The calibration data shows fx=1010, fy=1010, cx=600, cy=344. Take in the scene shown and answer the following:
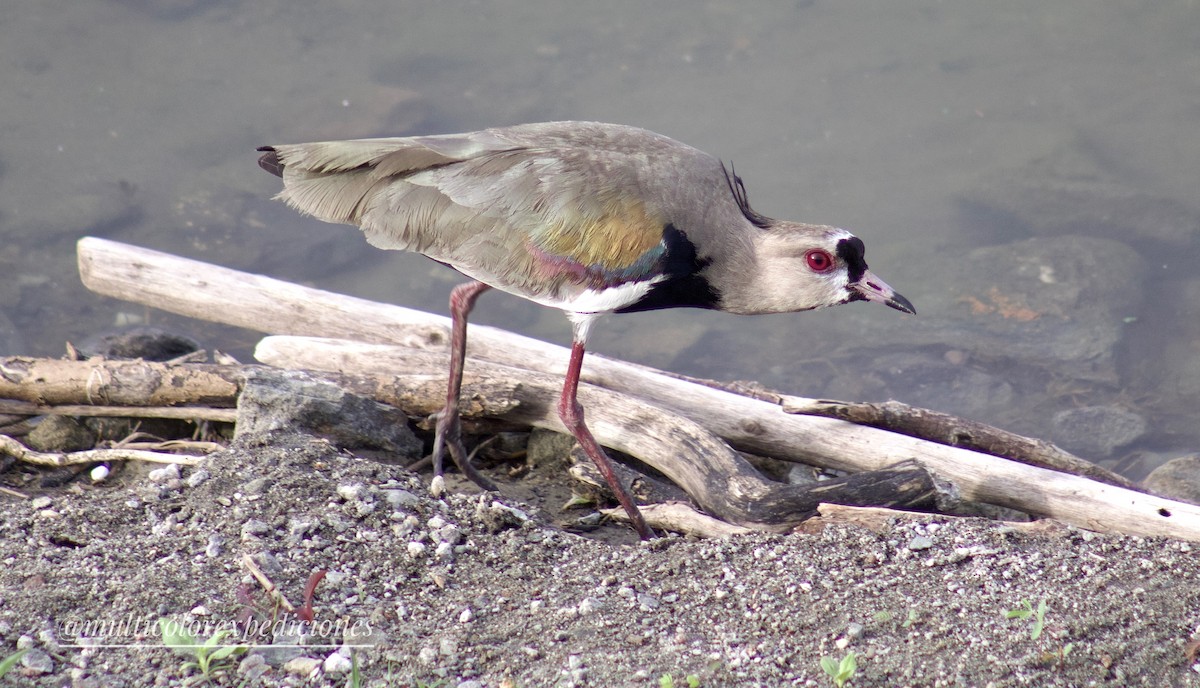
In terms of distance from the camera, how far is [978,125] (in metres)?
13.7

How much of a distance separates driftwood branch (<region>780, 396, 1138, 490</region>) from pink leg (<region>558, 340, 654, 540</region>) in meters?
0.94

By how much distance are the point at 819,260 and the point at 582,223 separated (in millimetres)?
1071

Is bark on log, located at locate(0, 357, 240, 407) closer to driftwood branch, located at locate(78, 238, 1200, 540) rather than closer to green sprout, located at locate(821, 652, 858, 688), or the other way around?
driftwood branch, located at locate(78, 238, 1200, 540)

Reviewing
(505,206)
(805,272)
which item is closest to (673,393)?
(805,272)

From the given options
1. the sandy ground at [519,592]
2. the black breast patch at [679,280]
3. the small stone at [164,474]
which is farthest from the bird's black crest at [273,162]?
the black breast patch at [679,280]

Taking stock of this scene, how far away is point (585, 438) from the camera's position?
4441 mm

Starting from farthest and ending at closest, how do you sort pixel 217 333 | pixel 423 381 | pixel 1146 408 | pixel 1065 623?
pixel 217 333 → pixel 1146 408 → pixel 423 381 → pixel 1065 623

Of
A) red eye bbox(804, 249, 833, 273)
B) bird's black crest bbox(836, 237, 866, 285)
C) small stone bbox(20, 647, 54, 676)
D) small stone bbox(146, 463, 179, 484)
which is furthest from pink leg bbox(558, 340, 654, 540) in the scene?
small stone bbox(20, 647, 54, 676)

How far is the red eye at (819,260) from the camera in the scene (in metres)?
4.43

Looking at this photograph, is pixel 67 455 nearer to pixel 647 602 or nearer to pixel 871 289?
pixel 647 602

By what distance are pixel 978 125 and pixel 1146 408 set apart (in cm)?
575

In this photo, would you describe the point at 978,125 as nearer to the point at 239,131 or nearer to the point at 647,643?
the point at 239,131

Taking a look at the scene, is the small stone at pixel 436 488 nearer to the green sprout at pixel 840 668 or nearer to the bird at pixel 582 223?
the bird at pixel 582 223

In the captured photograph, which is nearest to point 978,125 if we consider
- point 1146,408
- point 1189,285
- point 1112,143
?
point 1112,143
